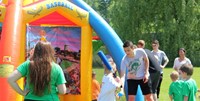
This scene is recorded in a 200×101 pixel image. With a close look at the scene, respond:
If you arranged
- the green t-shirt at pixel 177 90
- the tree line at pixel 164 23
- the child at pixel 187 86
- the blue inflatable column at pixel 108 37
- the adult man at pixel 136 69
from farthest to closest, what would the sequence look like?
1. the tree line at pixel 164 23
2. the blue inflatable column at pixel 108 37
3. the adult man at pixel 136 69
4. the green t-shirt at pixel 177 90
5. the child at pixel 187 86

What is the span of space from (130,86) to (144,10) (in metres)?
22.3

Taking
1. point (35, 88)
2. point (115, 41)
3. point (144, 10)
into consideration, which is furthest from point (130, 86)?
point (144, 10)

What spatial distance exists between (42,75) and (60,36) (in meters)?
4.68

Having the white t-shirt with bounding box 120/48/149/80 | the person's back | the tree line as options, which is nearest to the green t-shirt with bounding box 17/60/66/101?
the person's back

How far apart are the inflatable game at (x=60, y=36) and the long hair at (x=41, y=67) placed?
7.31 feet

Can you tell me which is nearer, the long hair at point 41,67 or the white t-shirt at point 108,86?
the long hair at point 41,67

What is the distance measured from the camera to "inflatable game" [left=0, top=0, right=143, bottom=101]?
6.71 meters

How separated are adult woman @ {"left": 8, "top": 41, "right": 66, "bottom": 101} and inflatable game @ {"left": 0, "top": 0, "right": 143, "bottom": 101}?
2.13 metres

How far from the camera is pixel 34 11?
7.54m

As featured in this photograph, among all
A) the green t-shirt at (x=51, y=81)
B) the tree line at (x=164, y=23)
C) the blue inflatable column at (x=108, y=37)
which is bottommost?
the green t-shirt at (x=51, y=81)

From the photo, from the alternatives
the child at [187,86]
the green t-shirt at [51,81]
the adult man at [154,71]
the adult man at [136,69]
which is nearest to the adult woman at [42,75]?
the green t-shirt at [51,81]

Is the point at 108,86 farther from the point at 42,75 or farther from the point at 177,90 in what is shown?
the point at 42,75

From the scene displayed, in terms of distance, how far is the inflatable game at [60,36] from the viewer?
22.0 feet

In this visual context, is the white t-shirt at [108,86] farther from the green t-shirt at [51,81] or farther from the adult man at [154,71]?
the adult man at [154,71]
